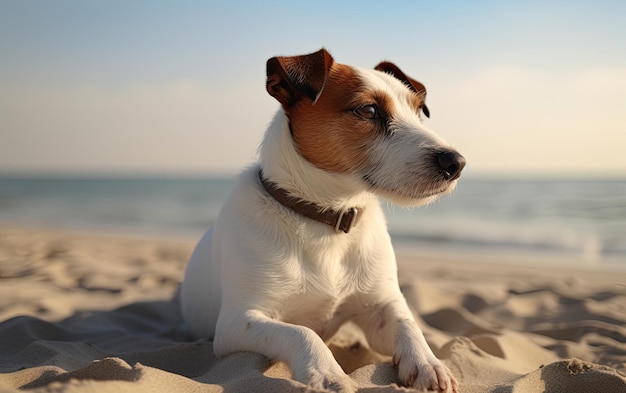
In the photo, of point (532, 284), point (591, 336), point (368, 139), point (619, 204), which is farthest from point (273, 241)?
point (619, 204)

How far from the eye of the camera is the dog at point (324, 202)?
268 cm

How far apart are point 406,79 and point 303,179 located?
1.01 meters

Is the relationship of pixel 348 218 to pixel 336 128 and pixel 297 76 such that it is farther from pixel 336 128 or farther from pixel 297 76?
pixel 297 76

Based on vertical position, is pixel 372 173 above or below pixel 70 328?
above

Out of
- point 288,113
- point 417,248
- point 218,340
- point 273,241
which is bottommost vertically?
point 417,248

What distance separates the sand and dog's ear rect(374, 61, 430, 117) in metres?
1.31

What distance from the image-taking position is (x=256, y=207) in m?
2.87

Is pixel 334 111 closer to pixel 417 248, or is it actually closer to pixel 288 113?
pixel 288 113

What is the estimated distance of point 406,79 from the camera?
338 centimetres

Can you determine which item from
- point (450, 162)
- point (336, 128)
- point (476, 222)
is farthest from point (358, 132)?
point (476, 222)

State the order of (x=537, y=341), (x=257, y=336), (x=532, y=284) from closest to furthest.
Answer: (x=257, y=336)
(x=537, y=341)
(x=532, y=284)

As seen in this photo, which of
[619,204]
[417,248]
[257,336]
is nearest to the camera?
[257,336]

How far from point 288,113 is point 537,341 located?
2.16 m

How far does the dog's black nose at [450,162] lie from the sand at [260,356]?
89 centimetres
